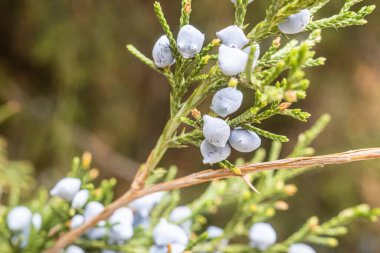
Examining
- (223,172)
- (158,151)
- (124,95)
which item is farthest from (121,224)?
(124,95)

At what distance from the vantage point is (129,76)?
3.57 metres

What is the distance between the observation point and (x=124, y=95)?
11.2 ft

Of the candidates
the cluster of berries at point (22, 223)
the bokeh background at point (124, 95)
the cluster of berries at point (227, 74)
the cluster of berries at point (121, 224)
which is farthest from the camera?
the bokeh background at point (124, 95)

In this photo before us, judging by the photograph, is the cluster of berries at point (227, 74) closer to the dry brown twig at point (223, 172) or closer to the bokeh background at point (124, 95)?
the dry brown twig at point (223, 172)

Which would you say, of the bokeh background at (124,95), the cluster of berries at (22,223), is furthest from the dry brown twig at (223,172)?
the bokeh background at (124,95)

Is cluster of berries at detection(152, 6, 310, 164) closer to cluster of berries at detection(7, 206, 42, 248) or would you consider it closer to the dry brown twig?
the dry brown twig

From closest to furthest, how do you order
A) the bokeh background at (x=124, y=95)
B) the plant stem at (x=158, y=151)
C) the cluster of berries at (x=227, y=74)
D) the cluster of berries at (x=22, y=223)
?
the cluster of berries at (x=227, y=74)
the plant stem at (x=158, y=151)
the cluster of berries at (x=22, y=223)
the bokeh background at (x=124, y=95)

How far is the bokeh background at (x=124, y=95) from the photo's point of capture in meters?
2.92

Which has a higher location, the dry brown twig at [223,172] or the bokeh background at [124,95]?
the bokeh background at [124,95]

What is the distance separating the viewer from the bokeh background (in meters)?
2.92

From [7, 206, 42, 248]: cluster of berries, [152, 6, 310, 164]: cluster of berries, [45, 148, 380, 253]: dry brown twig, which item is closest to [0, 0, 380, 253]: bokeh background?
[7, 206, 42, 248]: cluster of berries

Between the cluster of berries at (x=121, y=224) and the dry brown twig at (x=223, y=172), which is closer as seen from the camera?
A: the dry brown twig at (x=223, y=172)

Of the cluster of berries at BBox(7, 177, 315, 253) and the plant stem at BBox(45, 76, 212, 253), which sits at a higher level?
the plant stem at BBox(45, 76, 212, 253)

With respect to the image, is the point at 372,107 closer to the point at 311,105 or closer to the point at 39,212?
the point at 311,105
